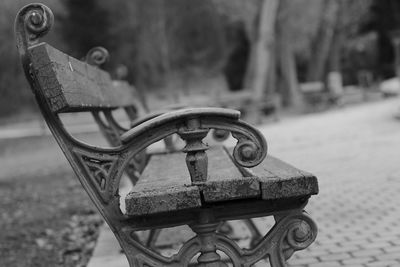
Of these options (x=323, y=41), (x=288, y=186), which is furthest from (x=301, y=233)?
(x=323, y=41)

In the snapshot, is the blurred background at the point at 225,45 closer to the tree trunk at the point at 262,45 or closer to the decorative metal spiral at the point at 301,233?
the tree trunk at the point at 262,45

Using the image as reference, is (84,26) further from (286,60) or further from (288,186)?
(288,186)

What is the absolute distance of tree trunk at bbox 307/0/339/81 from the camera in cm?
2848

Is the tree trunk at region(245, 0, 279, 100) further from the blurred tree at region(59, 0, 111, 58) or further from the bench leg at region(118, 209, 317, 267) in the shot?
the blurred tree at region(59, 0, 111, 58)

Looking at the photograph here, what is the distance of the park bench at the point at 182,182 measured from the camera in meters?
2.48

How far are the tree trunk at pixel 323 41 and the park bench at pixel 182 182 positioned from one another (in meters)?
25.9

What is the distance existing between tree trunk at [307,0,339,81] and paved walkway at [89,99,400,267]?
662 inches

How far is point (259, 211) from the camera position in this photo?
2.69 meters

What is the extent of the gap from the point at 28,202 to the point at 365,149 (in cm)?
517

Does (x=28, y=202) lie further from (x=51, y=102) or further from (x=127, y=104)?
(x=51, y=102)

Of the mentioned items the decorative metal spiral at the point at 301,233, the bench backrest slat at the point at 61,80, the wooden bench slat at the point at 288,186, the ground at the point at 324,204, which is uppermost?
the bench backrest slat at the point at 61,80

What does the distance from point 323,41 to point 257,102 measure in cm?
928

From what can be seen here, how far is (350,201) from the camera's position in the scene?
5758mm

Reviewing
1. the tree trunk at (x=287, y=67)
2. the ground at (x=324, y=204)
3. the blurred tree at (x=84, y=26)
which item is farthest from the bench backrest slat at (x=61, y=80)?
the blurred tree at (x=84, y=26)
